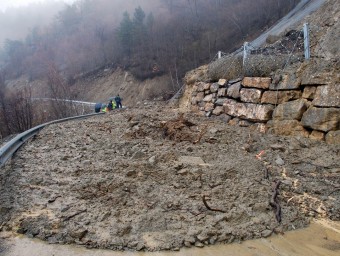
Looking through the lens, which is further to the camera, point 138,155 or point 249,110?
point 249,110

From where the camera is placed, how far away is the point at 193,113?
34.2 feet

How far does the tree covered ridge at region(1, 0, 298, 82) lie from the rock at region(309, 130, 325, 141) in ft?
106

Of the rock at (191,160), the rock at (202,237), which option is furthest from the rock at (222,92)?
the rock at (202,237)

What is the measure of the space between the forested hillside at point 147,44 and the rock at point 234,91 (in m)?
13.9

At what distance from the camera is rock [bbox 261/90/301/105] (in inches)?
277

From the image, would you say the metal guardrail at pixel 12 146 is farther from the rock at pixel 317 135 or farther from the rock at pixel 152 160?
the rock at pixel 317 135

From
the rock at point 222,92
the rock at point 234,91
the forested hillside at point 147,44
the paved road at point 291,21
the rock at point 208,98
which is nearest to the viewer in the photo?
the rock at point 234,91

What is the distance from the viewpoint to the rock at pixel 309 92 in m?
6.60

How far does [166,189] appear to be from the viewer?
471 cm

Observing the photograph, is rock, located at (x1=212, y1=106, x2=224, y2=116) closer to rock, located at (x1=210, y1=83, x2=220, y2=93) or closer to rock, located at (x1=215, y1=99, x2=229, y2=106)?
rock, located at (x1=215, y1=99, x2=229, y2=106)

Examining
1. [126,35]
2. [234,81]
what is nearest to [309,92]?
[234,81]

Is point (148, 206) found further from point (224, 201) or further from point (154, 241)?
point (224, 201)

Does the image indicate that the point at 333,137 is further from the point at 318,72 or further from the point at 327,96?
the point at 318,72

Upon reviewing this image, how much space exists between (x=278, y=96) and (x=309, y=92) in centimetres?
78
